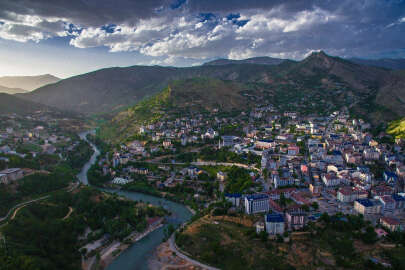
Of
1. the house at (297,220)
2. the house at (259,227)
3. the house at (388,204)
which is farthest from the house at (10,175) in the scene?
the house at (388,204)

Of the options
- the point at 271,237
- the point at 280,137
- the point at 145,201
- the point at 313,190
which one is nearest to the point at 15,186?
the point at 145,201

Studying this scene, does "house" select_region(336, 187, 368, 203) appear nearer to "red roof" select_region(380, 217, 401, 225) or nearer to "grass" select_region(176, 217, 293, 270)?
"red roof" select_region(380, 217, 401, 225)

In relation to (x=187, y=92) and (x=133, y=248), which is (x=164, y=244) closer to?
(x=133, y=248)

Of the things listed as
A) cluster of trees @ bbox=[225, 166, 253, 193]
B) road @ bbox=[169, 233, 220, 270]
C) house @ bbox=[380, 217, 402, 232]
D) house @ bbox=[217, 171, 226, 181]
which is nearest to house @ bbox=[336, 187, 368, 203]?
house @ bbox=[380, 217, 402, 232]

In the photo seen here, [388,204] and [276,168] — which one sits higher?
[276,168]

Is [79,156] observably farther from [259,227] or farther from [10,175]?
[259,227]

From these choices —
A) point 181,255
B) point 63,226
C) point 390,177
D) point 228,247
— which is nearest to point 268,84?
point 390,177

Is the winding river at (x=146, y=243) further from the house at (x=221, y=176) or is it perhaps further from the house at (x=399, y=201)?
the house at (x=399, y=201)
